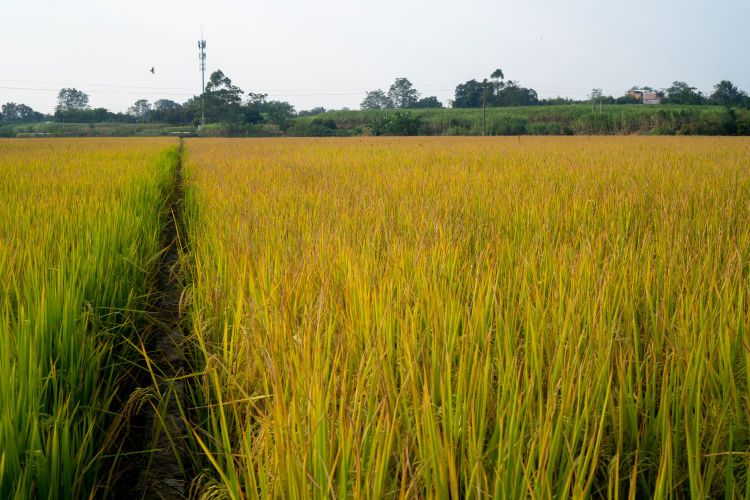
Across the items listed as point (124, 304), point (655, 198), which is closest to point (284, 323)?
point (124, 304)

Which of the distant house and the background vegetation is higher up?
A: the distant house

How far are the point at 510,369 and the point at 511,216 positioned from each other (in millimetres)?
1968

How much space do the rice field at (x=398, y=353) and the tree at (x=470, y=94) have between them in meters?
67.0

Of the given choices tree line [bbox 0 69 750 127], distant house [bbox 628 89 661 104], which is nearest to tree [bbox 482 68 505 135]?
tree line [bbox 0 69 750 127]

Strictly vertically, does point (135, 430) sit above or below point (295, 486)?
below

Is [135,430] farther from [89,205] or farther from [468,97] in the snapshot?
[468,97]

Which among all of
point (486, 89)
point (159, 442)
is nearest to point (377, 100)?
point (486, 89)

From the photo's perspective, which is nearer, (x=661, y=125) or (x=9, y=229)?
(x=9, y=229)

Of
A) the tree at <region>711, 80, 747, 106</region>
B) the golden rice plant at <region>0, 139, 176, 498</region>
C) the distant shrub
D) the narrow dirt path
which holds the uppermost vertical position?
the tree at <region>711, 80, 747, 106</region>

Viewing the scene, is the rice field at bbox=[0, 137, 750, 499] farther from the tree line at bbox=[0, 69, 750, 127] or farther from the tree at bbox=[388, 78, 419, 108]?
the tree at bbox=[388, 78, 419, 108]

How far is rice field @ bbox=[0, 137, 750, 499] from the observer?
0.78 metres

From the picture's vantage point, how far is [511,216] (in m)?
2.79

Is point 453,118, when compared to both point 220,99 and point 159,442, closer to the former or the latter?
point 220,99

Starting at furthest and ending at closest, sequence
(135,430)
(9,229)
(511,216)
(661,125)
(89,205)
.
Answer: (661,125), (89,205), (511,216), (9,229), (135,430)
